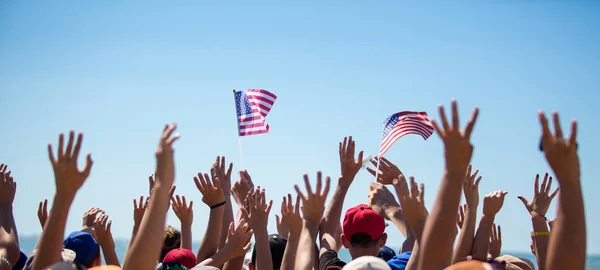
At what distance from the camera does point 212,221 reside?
7.33m

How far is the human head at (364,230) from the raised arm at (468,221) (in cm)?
66

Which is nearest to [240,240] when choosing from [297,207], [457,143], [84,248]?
[297,207]

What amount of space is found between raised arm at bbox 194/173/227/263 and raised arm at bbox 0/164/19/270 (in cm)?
179

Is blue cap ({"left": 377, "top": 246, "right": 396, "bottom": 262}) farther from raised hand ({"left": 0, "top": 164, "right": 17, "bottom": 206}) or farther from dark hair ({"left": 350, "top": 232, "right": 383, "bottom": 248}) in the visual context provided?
raised hand ({"left": 0, "top": 164, "right": 17, "bottom": 206})

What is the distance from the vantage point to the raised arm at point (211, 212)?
7.09 m

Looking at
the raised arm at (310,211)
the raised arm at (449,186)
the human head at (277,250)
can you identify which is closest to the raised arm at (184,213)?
the human head at (277,250)

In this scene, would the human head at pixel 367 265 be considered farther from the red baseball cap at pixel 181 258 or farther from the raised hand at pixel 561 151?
the red baseball cap at pixel 181 258

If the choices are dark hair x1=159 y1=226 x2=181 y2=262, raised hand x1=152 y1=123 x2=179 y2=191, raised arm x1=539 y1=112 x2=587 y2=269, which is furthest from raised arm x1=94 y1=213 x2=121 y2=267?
raised arm x1=539 y1=112 x2=587 y2=269

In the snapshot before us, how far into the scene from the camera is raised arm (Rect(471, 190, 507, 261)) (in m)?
5.77

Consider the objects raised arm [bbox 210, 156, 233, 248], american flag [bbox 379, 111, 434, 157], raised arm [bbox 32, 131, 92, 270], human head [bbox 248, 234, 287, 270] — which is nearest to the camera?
raised arm [bbox 32, 131, 92, 270]

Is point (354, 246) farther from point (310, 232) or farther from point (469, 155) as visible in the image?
point (469, 155)

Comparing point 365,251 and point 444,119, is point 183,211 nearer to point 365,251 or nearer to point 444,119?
point 365,251

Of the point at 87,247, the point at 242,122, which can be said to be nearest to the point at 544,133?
the point at 87,247

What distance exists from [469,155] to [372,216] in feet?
5.71
